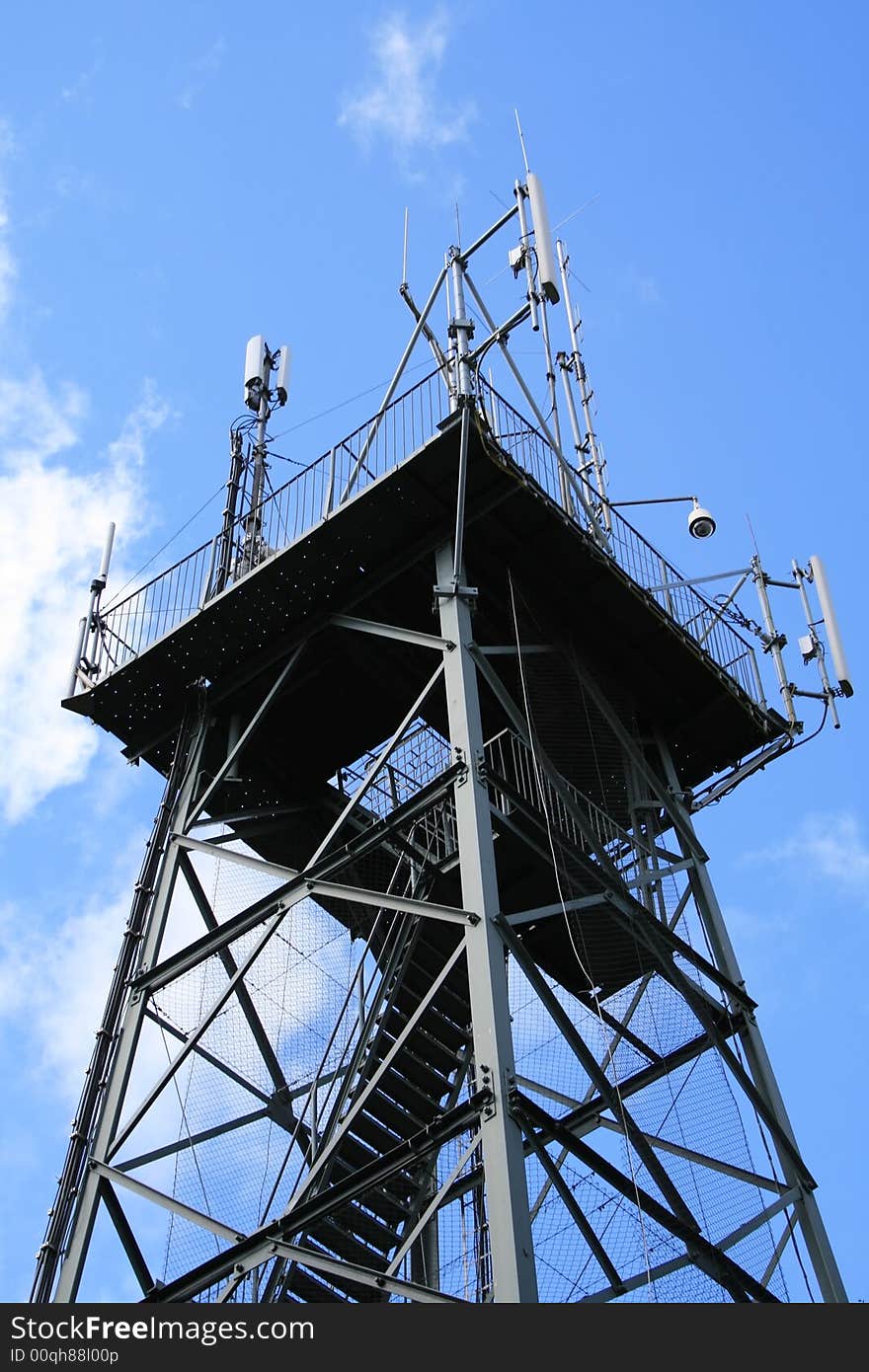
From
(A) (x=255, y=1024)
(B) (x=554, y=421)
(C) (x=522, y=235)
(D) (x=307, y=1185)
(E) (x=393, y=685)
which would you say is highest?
(C) (x=522, y=235)

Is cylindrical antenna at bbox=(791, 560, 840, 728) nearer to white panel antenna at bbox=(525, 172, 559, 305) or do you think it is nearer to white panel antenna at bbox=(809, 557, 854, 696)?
white panel antenna at bbox=(809, 557, 854, 696)

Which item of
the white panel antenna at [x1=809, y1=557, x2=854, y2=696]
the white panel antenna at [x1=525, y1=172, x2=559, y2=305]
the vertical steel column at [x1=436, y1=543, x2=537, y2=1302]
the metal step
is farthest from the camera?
the white panel antenna at [x1=809, y1=557, x2=854, y2=696]

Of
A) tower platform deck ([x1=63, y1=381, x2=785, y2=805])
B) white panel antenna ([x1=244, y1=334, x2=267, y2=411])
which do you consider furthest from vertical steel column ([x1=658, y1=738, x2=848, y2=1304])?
white panel antenna ([x1=244, y1=334, x2=267, y2=411])

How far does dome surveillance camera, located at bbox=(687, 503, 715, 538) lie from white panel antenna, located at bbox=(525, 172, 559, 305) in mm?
4316

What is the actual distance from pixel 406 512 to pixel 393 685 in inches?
104

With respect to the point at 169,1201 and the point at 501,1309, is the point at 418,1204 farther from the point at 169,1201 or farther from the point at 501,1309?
the point at 501,1309

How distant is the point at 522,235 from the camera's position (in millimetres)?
22594

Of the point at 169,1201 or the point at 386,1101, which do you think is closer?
the point at 169,1201

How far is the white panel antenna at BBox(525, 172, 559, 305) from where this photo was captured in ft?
67.7

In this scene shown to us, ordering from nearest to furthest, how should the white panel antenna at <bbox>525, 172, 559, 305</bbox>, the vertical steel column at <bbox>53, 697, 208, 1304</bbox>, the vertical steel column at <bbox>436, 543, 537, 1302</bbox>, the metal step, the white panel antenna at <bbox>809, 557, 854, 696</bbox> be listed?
the vertical steel column at <bbox>436, 543, 537, 1302</bbox>, the vertical steel column at <bbox>53, 697, 208, 1304</bbox>, the metal step, the white panel antenna at <bbox>525, 172, 559, 305</bbox>, the white panel antenna at <bbox>809, 557, 854, 696</bbox>

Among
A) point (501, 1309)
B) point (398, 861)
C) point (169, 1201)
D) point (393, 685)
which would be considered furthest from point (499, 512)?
point (501, 1309)

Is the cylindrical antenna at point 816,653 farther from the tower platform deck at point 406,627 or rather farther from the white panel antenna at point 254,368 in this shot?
the white panel antenna at point 254,368

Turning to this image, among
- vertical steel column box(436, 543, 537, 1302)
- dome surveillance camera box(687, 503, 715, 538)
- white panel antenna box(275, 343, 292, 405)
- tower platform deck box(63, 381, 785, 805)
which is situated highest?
white panel antenna box(275, 343, 292, 405)

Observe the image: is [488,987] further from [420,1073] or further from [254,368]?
[254,368]
